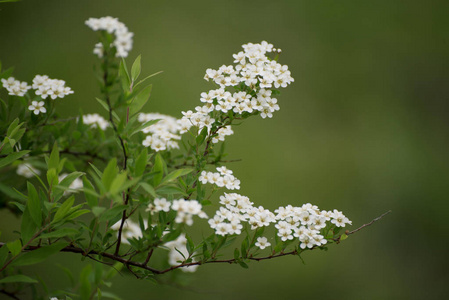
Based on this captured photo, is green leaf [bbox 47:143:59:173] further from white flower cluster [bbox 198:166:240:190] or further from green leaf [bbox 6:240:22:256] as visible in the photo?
white flower cluster [bbox 198:166:240:190]

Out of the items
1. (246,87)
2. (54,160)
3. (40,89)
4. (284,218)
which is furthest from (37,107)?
(284,218)

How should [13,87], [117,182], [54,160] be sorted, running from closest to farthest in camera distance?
[117,182], [54,160], [13,87]

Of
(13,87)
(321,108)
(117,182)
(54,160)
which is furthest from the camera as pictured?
(321,108)

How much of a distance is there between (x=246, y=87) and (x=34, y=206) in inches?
16.4

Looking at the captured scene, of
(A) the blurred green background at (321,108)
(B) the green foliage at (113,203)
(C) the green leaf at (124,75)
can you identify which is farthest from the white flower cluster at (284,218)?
(A) the blurred green background at (321,108)

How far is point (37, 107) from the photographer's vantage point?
0.82 m

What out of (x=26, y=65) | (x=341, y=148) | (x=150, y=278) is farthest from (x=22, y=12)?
(x=150, y=278)

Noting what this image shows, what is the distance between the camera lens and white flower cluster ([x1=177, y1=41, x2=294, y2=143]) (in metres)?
0.75

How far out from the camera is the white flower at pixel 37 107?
2.66 ft

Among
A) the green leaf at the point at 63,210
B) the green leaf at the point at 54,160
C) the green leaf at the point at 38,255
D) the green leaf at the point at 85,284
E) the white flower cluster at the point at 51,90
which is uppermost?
the white flower cluster at the point at 51,90

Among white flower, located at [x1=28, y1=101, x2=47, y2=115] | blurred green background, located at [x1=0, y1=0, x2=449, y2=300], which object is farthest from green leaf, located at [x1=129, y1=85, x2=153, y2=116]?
blurred green background, located at [x1=0, y1=0, x2=449, y2=300]

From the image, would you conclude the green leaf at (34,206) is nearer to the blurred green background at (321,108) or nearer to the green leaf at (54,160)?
the green leaf at (54,160)

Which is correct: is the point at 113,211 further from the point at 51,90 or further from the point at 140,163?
the point at 51,90

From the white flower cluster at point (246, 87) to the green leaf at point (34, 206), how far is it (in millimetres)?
288
